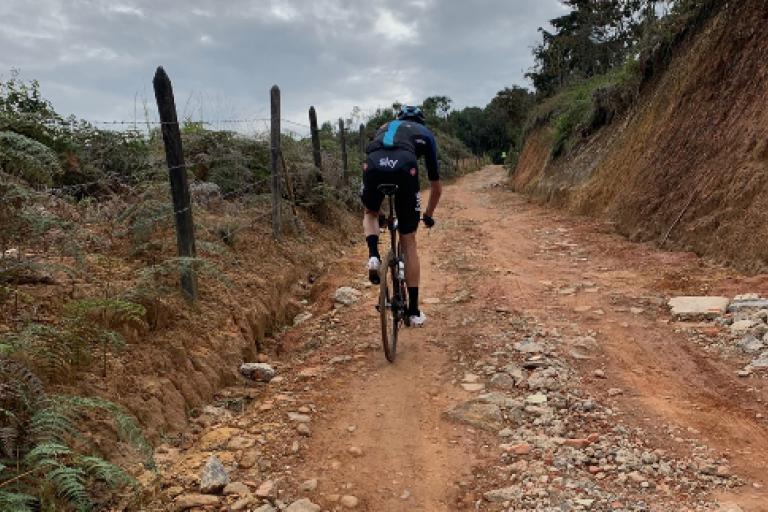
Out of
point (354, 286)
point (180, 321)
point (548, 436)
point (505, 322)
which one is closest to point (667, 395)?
point (548, 436)

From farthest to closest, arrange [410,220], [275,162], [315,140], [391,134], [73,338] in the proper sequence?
[315,140]
[275,162]
[410,220]
[391,134]
[73,338]

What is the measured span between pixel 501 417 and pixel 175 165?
3.26 metres

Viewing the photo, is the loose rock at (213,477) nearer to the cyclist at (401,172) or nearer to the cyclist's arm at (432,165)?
the cyclist at (401,172)

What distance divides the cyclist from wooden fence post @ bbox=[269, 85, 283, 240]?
3.47 metres

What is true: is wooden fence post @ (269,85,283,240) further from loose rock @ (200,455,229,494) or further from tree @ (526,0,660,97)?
tree @ (526,0,660,97)

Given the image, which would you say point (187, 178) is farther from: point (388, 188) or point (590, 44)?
point (590, 44)

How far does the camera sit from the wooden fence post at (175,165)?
15.5 feet

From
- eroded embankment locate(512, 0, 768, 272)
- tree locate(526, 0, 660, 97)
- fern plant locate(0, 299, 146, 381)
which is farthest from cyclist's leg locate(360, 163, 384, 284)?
tree locate(526, 0, 660, 97)

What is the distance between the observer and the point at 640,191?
952 cm

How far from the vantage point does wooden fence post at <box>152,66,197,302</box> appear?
15.5ft

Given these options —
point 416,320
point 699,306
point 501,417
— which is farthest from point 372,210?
point 699,306

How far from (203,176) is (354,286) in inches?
132

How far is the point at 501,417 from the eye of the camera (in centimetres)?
361

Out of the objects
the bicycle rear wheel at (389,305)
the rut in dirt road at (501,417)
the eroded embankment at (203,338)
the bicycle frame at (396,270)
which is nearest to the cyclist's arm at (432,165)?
the bicycle frame at (396,270)
